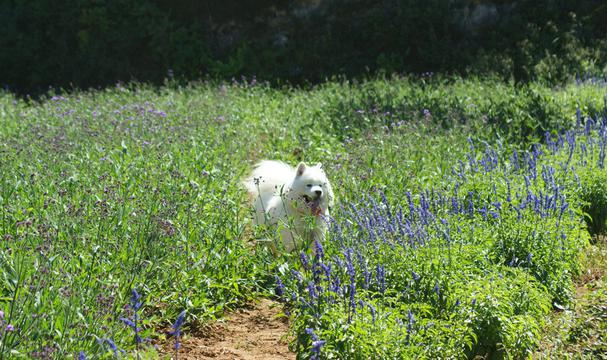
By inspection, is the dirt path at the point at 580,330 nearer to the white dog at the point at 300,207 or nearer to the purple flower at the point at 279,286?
the purple flower at the point at 279,286

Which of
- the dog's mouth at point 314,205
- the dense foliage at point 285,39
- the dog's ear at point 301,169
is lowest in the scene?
the dog's mouth at point 314,205

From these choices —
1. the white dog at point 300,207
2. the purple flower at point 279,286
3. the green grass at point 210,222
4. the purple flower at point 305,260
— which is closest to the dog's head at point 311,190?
the white dog at point 300,207

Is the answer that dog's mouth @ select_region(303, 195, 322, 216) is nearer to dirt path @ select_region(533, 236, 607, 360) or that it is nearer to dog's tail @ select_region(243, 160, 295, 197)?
dog's tail @ select_region(243, 160, 295, 197)

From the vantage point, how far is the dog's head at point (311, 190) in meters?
5.83

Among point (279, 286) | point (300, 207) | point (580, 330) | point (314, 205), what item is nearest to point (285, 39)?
point (300, 207)

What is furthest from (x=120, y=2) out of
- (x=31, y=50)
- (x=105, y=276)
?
(x=105, y=276)

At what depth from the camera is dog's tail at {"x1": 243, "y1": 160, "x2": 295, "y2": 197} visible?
259 inches

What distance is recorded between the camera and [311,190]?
5.79m

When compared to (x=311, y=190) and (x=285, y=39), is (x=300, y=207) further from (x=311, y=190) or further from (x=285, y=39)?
(x=285, y=39)

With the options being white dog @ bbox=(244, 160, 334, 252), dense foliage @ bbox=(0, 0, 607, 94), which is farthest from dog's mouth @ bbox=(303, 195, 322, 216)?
dense foliage @ bbox=(0, 0, 607, 94)

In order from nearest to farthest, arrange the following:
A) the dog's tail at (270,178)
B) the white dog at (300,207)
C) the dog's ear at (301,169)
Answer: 1. the white dog at (300,207)
2. the dog's ear at (301,169)
3. the dog's tail at (270,178)

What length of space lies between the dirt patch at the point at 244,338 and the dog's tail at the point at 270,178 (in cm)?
142

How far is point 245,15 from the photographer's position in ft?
59.5

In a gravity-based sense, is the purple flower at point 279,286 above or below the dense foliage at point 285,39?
below
